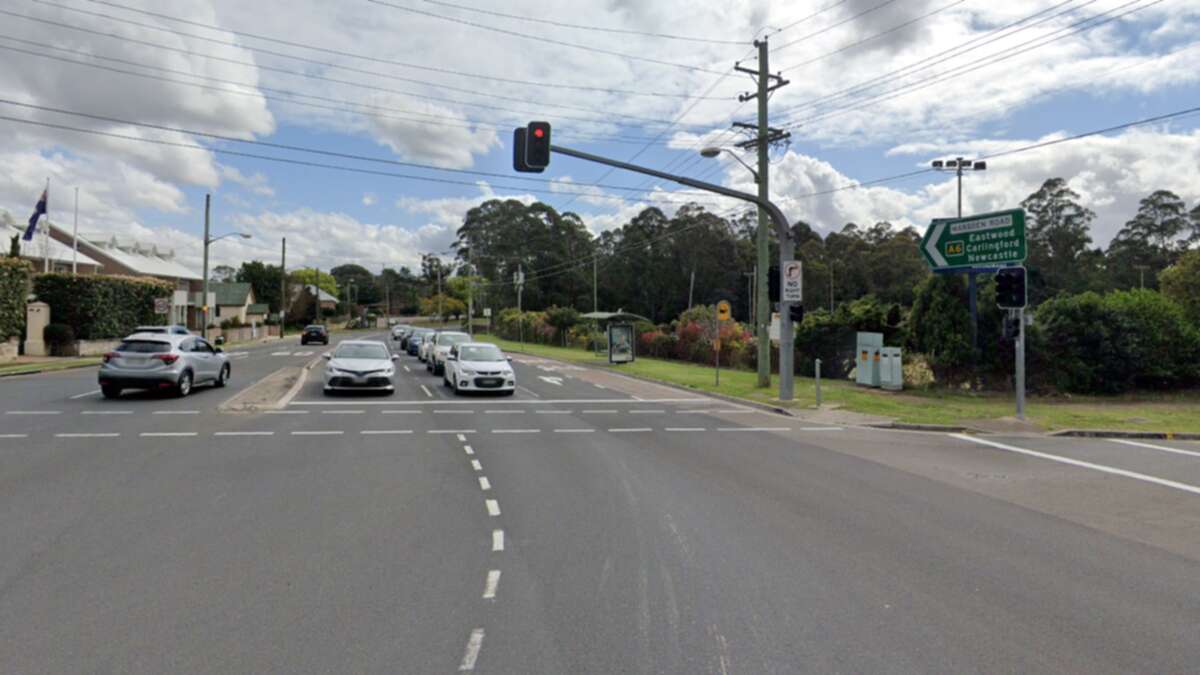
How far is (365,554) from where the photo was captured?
240 inches

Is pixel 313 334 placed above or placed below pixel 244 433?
above

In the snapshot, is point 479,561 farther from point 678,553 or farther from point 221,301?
point 221,301

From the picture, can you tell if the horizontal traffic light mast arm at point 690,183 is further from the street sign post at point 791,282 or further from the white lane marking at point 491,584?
the white lane marking at point 491,584

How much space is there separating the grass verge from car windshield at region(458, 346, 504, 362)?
20.5ft

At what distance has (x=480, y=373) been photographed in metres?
20.4

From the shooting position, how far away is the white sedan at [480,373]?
2034 cm

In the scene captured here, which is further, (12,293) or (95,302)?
(95,302)

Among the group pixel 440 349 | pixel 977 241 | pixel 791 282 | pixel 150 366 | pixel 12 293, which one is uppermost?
pixel 977 241

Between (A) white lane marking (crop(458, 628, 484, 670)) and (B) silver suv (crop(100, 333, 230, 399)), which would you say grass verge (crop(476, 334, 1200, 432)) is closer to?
(A) white lane marking (crop(458, 628, 484, 670))

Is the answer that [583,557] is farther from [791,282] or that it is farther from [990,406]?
[990,406]

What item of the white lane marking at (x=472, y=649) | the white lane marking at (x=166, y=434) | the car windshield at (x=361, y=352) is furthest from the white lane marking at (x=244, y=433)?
the white lane marking at (x=472, y=649)

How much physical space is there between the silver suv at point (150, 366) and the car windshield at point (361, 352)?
11.6ft

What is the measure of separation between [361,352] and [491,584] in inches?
658

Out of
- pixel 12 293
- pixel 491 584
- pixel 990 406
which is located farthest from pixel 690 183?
pixel 12 293
